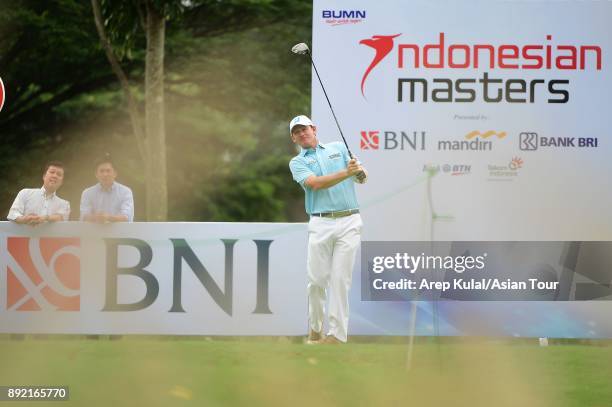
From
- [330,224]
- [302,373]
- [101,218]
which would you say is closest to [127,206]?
[101,218]

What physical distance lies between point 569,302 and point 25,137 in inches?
541

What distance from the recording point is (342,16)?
10.5 m

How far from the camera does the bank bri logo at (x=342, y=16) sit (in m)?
10.5

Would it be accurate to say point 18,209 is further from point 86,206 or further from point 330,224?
point 330,224

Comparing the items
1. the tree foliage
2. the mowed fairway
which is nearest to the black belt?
the mowed fairway

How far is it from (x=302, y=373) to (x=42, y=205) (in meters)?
3.45

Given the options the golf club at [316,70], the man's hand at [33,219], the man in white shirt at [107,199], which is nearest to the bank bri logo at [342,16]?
the golf club at [316,70]

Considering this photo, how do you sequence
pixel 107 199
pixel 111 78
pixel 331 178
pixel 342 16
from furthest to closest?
pixel 111 78 < pixel 342 16 < pixel 107 199 < pixel 331 178

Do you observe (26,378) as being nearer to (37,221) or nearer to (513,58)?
(37,221)

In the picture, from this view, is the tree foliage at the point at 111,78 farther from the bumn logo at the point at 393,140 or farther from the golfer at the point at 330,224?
the golfer at the point at 330,224

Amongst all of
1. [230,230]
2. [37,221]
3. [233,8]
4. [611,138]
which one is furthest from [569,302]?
[233,8]

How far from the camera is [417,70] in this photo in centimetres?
1055

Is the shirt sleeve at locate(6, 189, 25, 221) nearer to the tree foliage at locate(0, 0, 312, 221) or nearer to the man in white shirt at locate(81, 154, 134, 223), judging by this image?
the man in white shirt at locate(81, 154, 134, 223)

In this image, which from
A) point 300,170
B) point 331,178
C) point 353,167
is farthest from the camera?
point 300,170
